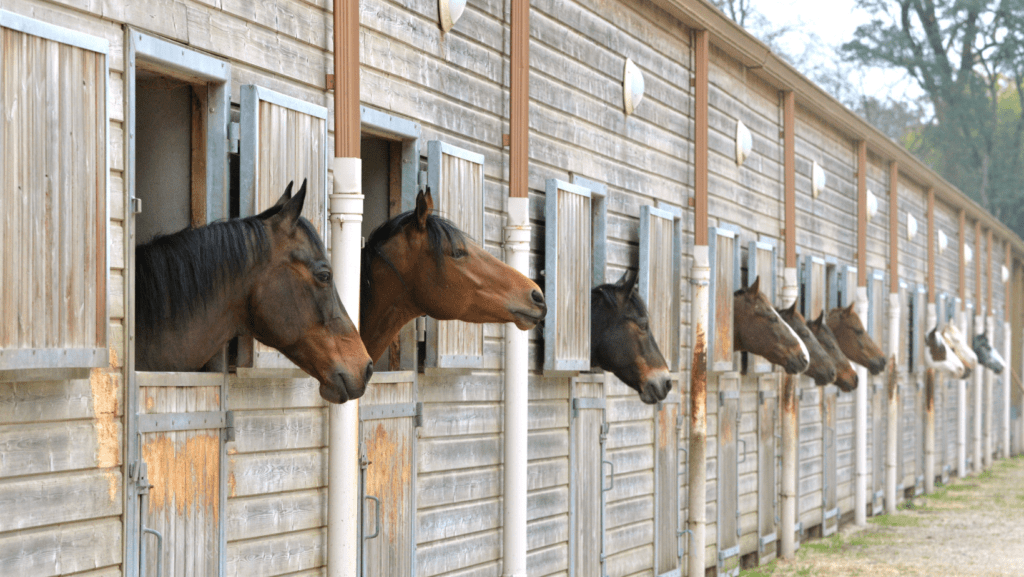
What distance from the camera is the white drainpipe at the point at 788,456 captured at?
38.0ft

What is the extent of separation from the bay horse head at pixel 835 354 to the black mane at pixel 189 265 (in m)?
8.57

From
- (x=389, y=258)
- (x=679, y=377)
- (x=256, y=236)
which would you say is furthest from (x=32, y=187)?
(x=679, y=377)

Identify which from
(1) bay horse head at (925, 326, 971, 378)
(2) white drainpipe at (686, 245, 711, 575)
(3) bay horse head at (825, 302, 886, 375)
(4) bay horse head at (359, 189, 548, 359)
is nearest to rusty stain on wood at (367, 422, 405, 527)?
(4) bay horse head at (359, 189, 548, 359)

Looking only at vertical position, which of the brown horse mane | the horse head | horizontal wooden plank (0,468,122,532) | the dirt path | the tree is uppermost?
the tree

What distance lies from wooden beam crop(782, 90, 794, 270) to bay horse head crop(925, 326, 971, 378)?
5.89 meters

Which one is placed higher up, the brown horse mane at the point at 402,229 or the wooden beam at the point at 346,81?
the wooden beam at the point at 346,81

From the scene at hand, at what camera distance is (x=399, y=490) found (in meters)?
5.55

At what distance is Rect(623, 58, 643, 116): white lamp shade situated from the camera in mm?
8320

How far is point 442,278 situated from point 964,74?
35.7m

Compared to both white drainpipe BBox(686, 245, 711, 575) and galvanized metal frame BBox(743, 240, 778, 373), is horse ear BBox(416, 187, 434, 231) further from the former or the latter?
galvanized metal frame BBox(743, 240, 778, 373)

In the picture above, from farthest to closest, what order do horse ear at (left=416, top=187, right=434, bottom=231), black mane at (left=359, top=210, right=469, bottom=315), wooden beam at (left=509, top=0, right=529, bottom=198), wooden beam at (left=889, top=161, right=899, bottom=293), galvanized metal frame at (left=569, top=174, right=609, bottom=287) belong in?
wooden beam at (left=889, top=161, right=899, bottom=293) → galvanized metal frame at (left=569, top=174, right=609, bottom=287) → wooden beam at (left=509, top=0, right=529, bottom=198) → black mane at (left=359, top=210, right=469, bottom=315) → horse ear at (left=416, top=187, right=434, bottom=231)

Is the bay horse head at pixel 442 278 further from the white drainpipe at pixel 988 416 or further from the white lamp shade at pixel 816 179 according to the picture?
the white drainpipe at pixel 988 416

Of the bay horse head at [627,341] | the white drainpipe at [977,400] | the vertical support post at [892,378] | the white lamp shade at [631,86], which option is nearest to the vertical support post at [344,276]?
the bay horse head at [627,341]

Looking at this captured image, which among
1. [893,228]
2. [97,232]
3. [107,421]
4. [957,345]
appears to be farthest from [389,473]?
[957,345]
